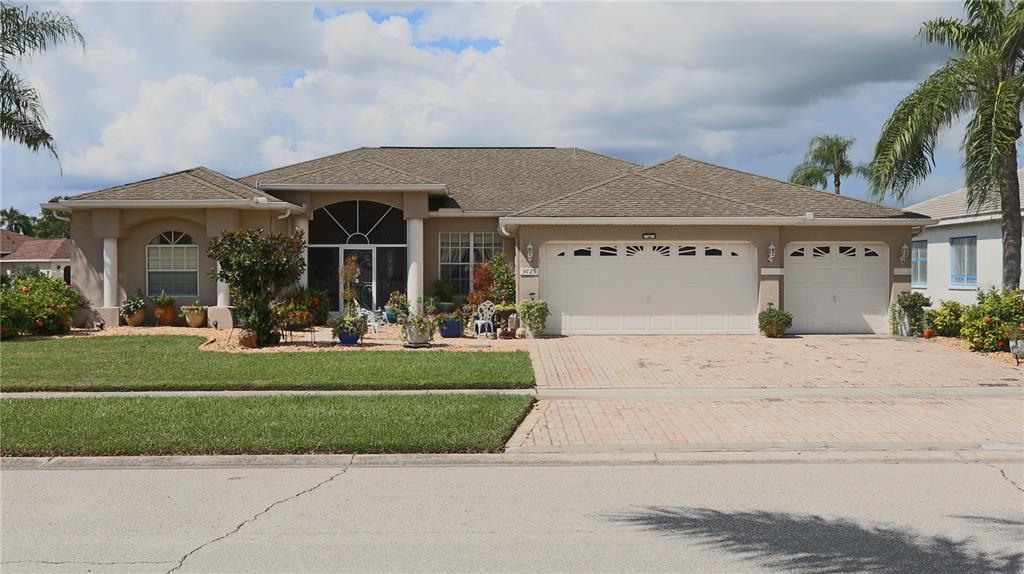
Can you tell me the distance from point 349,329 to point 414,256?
4.78 metres

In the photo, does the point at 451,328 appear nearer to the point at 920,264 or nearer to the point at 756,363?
the point at 756,363

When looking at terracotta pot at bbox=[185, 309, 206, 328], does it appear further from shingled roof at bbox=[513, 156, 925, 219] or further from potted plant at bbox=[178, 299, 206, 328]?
shingled roof at bbox=[513, 156, 925, 219]

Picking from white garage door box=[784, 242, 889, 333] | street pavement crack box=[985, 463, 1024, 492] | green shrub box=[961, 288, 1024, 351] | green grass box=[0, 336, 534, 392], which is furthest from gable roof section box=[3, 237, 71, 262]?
street pavement crack box=[985, 463, 1024, 492]

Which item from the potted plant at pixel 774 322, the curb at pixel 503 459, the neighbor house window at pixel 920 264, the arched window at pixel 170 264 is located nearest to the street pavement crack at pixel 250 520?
the curb at pixel 503 459

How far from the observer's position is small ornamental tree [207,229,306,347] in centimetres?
1589

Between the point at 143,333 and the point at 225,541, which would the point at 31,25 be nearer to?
the point at 143,333

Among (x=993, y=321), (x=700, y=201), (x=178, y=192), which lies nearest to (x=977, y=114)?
(x=993, y=321)

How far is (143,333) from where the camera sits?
18.3 meters

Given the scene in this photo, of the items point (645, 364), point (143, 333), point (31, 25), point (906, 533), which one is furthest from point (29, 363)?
point (906, 533)

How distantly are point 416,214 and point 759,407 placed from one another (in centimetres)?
1227

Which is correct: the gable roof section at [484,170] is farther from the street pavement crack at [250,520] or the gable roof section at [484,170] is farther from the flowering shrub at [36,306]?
the street pavement crack at [250,520]

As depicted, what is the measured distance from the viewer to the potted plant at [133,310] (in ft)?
65.2

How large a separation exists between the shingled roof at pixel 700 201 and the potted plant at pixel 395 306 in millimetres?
3632

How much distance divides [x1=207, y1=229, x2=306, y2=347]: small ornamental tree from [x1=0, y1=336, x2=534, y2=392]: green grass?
4.26 ft
